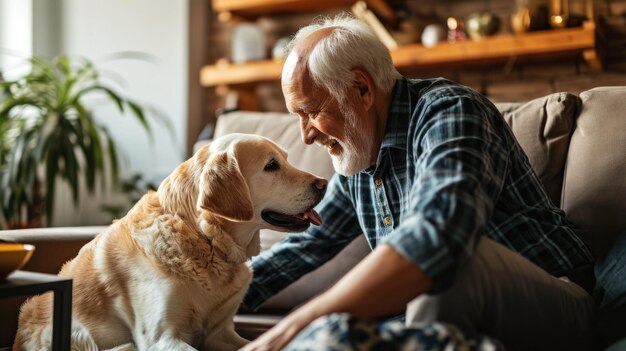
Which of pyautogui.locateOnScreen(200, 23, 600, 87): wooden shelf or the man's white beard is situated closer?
the man's white beard

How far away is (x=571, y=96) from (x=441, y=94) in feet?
1.97

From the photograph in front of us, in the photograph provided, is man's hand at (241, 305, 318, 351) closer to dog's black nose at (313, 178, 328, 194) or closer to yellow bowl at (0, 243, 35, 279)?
yellow bowl at (0, 243, 35, 279)

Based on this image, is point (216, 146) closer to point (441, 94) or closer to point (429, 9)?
point (441, 94)

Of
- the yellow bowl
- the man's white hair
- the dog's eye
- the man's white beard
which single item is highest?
the man's white hair

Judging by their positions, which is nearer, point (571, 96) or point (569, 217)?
point (569, 217)

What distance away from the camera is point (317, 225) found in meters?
1.72

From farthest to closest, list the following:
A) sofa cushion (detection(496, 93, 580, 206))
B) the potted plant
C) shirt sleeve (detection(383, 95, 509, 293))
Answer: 1. the potted plant
2. sofa cushion (detection(496, 93, 580, 206))
3. shirt sleeve (detection(383, 95, 509, 293))

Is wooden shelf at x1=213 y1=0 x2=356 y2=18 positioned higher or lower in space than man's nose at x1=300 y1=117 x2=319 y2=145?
higher

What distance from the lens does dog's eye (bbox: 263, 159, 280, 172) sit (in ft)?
5.21

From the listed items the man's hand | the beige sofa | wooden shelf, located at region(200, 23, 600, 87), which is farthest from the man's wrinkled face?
wooden shelf, located at region(200, 23, 600, 87)

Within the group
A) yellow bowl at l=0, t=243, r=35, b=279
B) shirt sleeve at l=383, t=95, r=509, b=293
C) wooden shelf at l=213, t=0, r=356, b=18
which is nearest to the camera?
shirt sleeve at l=383, t=95, r=509, b=293

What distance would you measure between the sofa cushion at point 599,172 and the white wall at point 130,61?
98.4 inches

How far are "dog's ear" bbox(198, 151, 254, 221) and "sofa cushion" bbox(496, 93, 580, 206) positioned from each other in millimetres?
755

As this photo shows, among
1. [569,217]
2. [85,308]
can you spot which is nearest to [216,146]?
[85,308]
